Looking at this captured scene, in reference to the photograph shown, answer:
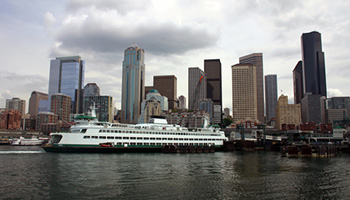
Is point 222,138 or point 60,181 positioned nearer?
point 60,181

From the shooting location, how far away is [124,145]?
238ft

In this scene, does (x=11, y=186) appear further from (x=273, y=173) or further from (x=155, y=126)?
(x=155, y=126)

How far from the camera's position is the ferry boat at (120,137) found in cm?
6738

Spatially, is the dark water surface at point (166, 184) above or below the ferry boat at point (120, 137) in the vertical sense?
below

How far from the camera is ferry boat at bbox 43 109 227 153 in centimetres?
6738

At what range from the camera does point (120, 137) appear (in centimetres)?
7356

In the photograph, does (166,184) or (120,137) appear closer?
(166,184)

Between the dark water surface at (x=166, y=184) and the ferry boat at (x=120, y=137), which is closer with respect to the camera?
the dark water surface at (x=166, y=184)

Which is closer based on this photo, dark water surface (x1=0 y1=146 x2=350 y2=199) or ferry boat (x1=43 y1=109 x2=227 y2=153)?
dark water surface (x1=0 y1=146 x2=350 y2=199)

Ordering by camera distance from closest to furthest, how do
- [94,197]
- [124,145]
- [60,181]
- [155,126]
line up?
[94,197], [60,181], [124,145], [155,126]

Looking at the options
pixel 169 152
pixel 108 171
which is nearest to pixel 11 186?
pixel 108 171

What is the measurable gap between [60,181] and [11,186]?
4.81m

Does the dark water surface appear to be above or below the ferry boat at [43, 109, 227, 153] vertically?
below

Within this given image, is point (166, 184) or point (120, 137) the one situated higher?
point (120, 137)
